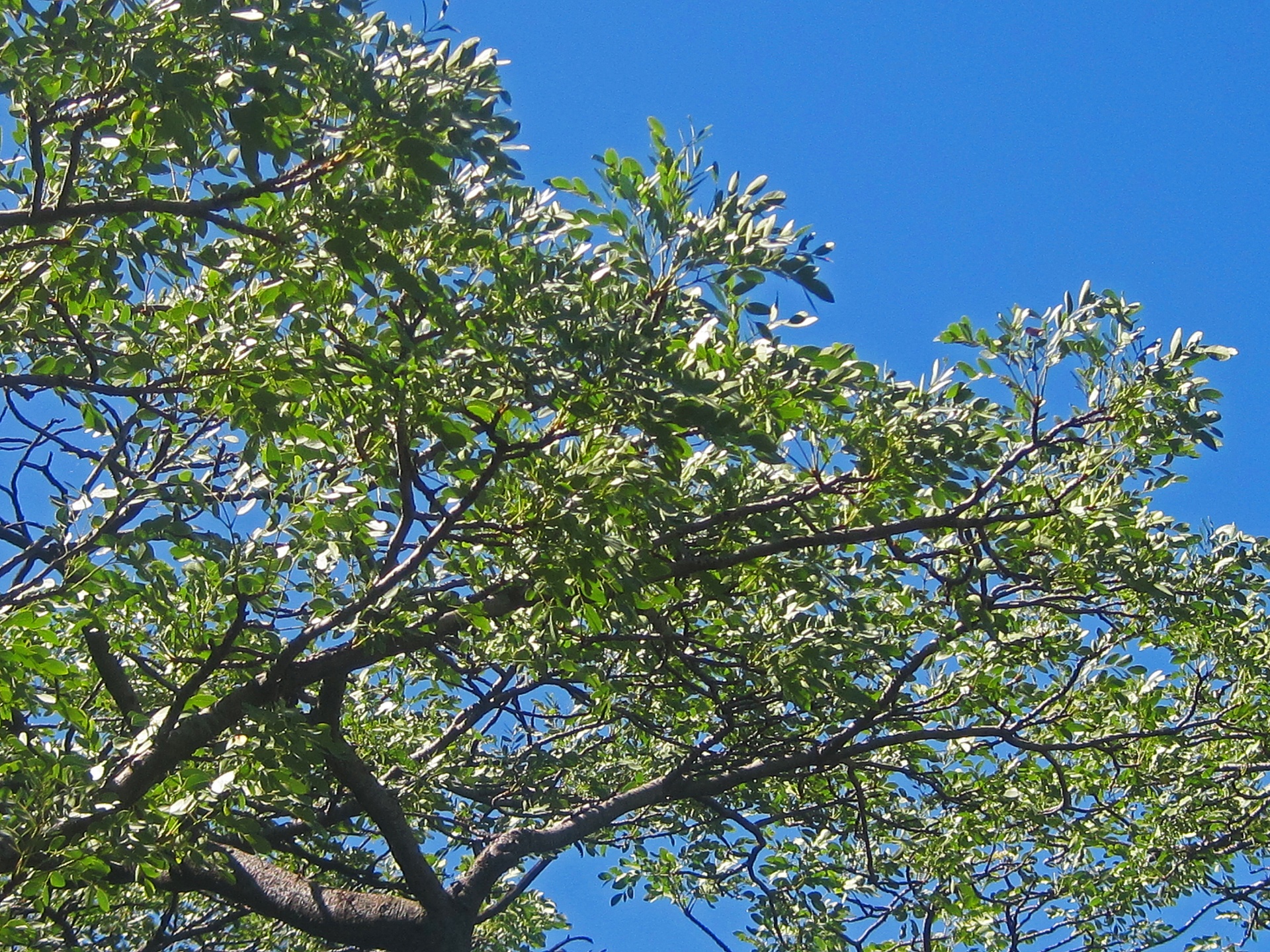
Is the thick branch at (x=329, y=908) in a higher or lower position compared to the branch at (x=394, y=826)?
lower

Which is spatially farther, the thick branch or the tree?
the thick branch

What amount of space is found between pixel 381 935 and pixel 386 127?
4.59 meters

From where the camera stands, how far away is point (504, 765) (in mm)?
8492

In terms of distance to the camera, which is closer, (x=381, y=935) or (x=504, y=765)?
(x=381, y=935)

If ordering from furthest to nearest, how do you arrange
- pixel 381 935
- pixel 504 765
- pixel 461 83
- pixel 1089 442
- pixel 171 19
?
pixel 504 765, pixel 381 935, pixel 1089 442, pixel 461 83, pixel 171 19

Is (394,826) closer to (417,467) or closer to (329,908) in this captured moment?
(329,908)

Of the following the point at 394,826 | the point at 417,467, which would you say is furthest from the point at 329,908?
the point at 417,467

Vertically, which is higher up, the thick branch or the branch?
the branch

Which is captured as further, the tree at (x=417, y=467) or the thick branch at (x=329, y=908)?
the thick branch at (x=329, y=908)

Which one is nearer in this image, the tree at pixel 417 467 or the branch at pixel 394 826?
the tree at pixel 417 467

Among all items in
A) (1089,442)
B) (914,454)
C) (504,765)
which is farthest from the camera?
(504,765)

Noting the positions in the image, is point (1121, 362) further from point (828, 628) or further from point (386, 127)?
point (386, 127)

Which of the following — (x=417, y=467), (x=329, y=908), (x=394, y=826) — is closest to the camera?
(x=417, y=467)

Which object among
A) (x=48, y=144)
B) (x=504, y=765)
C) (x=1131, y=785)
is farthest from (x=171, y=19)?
(x=1131, y=785)
